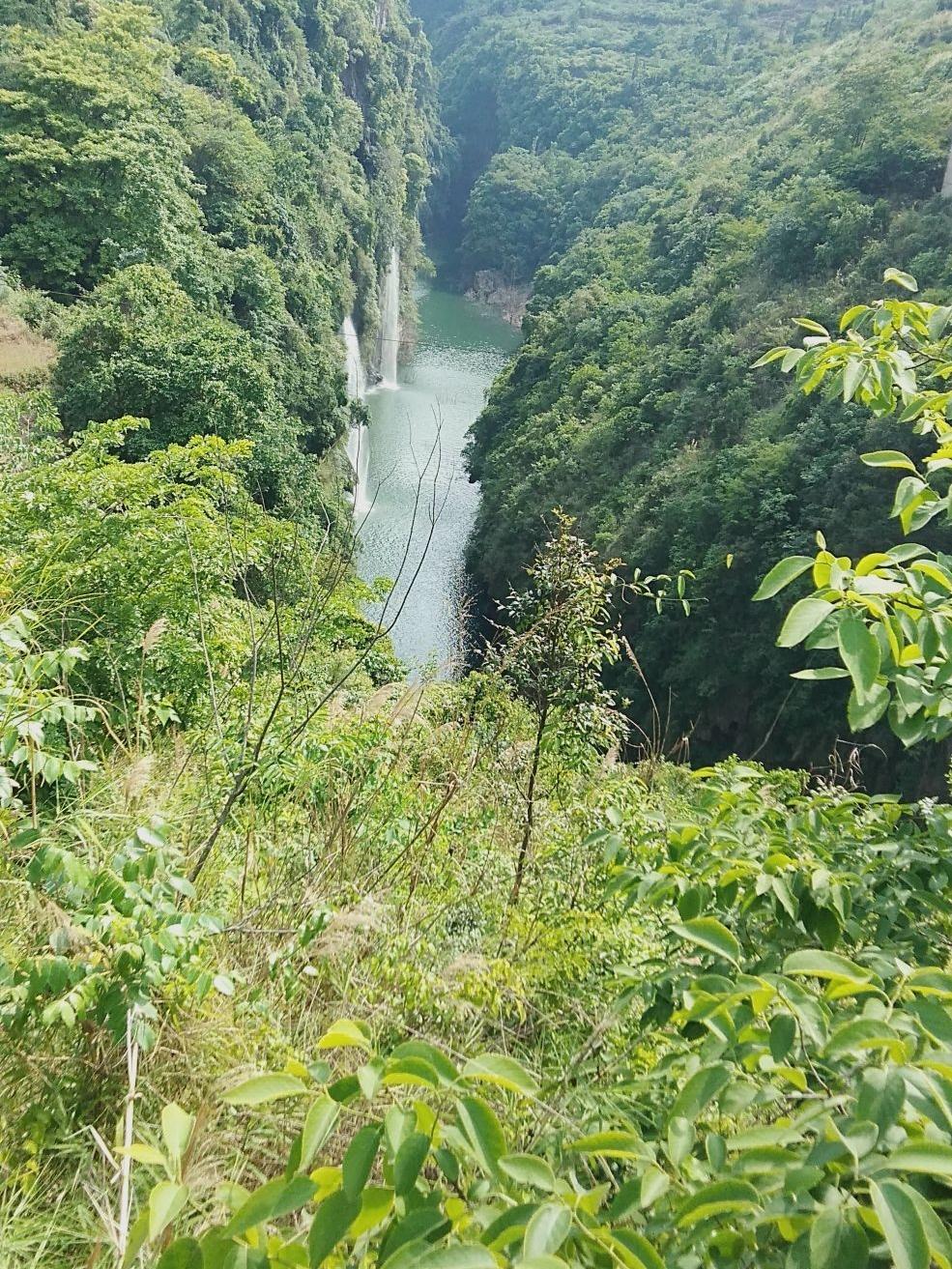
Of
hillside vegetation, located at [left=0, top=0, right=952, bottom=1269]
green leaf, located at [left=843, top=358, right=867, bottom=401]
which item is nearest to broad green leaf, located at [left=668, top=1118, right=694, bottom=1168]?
hillside vegetation, located at [left=0, top=0, right=952, bottom=1269]

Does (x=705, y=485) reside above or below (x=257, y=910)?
below

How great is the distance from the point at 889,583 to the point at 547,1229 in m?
0.85

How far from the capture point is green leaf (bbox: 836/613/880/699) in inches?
38.9

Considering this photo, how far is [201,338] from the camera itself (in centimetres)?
1296

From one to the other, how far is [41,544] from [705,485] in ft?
51.1

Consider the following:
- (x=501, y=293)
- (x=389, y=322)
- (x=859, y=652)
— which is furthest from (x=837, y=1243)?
(x=501, y=293)

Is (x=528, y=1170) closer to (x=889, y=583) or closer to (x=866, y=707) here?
(x=866, y=707)

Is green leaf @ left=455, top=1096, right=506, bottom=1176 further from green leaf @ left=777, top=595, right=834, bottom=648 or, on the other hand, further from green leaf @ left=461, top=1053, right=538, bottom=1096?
green leaf @ left=777, top=595, right=834, bottom=648

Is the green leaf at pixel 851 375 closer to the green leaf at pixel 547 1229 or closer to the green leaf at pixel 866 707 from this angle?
the green leaf at pixel 866 707

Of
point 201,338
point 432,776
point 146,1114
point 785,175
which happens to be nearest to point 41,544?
point 432,776

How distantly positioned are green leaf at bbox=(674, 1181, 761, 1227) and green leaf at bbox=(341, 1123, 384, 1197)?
332 millimetres

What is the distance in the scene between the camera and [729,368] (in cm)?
2033

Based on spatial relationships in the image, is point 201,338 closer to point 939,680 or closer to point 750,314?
point 939,680

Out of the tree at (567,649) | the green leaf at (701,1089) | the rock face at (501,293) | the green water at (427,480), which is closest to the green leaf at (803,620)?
the green leaf at (701,1089)
